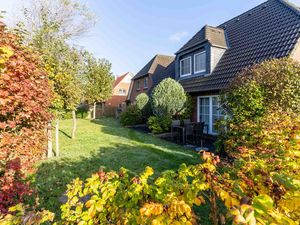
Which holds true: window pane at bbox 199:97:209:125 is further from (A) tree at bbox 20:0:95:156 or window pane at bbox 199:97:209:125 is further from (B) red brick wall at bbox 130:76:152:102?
(B) red brick wall at bbox 130:76:152:102

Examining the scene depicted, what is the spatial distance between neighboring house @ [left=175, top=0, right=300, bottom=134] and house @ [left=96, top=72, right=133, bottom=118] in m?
19.4

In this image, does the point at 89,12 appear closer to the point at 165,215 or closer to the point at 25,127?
the point at 25,127

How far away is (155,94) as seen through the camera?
498 inches

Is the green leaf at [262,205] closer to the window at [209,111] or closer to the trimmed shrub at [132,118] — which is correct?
the window at [209,111]

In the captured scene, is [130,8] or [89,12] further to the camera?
[89,12]

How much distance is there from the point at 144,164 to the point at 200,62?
922cm

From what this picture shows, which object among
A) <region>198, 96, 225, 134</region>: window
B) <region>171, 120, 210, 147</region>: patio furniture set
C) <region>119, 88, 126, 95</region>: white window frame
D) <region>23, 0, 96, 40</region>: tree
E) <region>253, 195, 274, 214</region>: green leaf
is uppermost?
<region>23, 0, 96, 40</region>: tree

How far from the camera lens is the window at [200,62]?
1310 centimetres

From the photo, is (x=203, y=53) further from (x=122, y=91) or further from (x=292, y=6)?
(x=122, y=91)

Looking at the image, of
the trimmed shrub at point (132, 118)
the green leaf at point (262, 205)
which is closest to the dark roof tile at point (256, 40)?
the trimmed shrub at point (132, 118)

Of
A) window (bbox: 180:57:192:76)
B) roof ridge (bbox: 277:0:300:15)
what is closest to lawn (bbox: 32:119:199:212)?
window (bbox: 180:57:192:76)

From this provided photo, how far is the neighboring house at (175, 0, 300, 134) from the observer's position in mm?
9752

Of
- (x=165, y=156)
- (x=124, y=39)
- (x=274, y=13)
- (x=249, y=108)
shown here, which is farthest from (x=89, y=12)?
(x=249, y=108)

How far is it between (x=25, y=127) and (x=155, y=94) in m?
9.18
